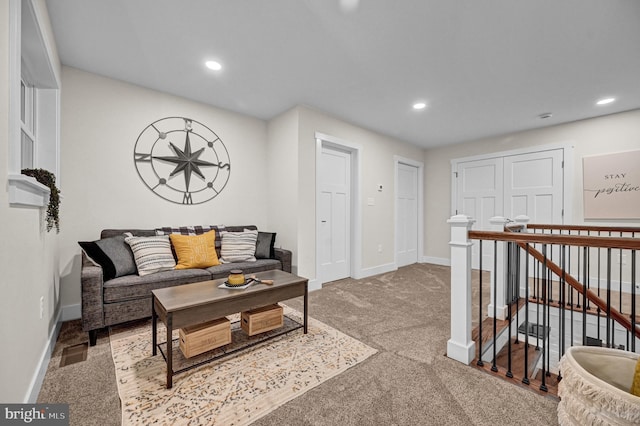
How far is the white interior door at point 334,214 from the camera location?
3883 mm

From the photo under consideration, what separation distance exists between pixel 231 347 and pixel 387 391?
3.78ft

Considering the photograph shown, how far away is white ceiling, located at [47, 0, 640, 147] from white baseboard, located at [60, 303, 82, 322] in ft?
7.69

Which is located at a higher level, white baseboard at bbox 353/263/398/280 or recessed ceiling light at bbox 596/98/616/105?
recessed ceiling light at bbox 596/98/616/105

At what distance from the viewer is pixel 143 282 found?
2270mm

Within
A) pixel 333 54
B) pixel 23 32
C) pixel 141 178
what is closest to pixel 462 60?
pixel 333 54

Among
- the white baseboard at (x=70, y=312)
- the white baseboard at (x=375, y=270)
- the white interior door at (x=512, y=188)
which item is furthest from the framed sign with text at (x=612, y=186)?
the white baseboard at (x=70, y=312)

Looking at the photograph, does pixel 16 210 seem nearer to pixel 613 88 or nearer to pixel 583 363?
pixel 583 363

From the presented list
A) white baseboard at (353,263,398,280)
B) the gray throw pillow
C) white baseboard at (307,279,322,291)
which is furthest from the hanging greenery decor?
white baseboard at (353,263,398,280)

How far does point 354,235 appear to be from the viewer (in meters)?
4.19

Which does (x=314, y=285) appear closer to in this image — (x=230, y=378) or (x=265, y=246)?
(x=265, y=246)

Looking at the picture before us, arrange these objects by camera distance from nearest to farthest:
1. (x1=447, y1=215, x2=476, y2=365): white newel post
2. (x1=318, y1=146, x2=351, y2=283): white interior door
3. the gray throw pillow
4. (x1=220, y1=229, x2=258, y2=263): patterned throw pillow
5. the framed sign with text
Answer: (x1=447, y1=215, x2=476, y2=365): white newel post → (x1=220, y1=229, x2=258, y2=263): patterned throw pillow → the gray throw pillow → the framed sign with text → (x1=318, y1=146, x2=351, y2=283): white interior door

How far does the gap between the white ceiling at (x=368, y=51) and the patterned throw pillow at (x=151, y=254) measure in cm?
172

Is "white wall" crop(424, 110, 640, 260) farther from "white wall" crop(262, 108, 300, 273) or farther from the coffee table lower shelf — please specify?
the coffee table lower shelf

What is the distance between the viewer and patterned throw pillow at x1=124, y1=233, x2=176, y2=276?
246 centimetres
